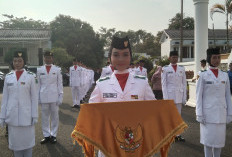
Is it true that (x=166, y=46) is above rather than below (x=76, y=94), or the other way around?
above

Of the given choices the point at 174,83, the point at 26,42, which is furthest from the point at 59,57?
the point at 174,83

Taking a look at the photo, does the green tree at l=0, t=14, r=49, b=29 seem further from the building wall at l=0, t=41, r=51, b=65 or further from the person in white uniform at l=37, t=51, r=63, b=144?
the person in white uniform at l=37, t=51, r=63, b=144

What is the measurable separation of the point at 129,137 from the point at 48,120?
180 inches

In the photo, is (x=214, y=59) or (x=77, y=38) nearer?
(x=214, y=59)

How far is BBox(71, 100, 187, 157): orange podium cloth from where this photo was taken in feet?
7.60

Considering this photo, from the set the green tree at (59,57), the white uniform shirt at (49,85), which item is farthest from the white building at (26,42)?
the white uniform shirt at (49,85)

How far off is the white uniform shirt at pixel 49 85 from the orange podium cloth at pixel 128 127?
4.30m

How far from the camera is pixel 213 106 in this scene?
162 inches

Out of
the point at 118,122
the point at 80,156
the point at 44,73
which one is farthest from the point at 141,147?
the point at 44,73

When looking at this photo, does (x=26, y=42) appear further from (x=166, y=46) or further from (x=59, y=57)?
(x=166, y=46)

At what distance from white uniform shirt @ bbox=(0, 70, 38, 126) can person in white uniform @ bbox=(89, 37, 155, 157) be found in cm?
196

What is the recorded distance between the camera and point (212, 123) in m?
4.06

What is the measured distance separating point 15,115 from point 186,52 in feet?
115

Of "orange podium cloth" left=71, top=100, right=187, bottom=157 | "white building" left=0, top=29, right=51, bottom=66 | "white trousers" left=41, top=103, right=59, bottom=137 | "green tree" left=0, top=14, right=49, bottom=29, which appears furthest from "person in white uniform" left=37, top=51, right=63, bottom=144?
"green tree" left=0, top=14, right=49, bottom=29
